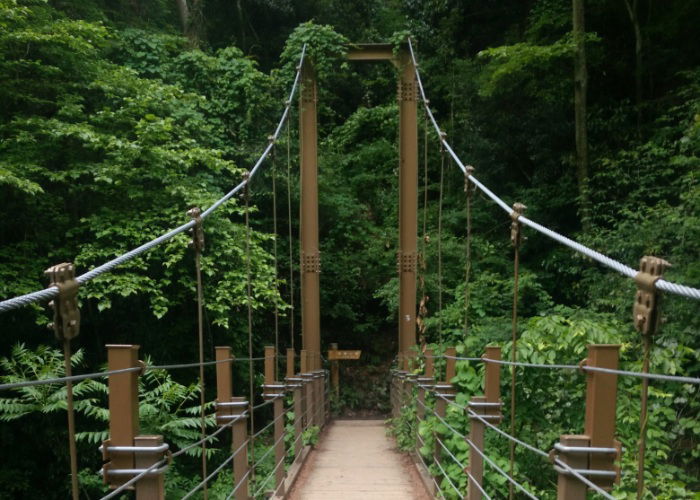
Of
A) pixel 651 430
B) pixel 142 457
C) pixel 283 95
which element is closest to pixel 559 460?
pixel 142 457

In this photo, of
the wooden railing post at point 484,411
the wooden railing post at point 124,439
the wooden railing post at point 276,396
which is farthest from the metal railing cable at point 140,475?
the wooden railing post at point 276,396

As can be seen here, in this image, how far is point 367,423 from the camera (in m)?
6.56

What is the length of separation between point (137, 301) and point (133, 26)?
12.9ft

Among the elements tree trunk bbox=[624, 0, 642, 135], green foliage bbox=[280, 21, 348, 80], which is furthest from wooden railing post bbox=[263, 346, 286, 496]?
tree trunk bbox=[624, 0, 642, 135]

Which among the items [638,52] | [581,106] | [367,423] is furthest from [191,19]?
[367,423]

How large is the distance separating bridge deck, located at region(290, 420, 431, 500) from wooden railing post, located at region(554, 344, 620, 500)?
1.85 meters

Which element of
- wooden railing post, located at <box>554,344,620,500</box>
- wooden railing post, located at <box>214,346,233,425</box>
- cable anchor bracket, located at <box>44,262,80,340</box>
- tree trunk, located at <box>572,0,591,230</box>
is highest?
tree trunk, located at <box>572,0,591,230</box>

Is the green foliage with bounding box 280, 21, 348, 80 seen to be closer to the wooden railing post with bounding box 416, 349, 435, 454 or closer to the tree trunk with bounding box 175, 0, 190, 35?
the tree trunk with bounding box 175, 0, 190, 35

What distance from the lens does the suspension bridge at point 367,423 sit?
0.80 m

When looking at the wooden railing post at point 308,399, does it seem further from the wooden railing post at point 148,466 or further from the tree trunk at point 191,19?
the tree trunk at point 191,19

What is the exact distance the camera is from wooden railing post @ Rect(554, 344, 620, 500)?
36.9 inches

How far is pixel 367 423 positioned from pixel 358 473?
11.0ft

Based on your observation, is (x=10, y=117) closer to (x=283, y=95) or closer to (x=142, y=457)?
(x=283, y=95)

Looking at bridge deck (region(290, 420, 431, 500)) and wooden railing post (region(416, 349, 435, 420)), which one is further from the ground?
wooden railing post (region(416, 349, 435, 420))
